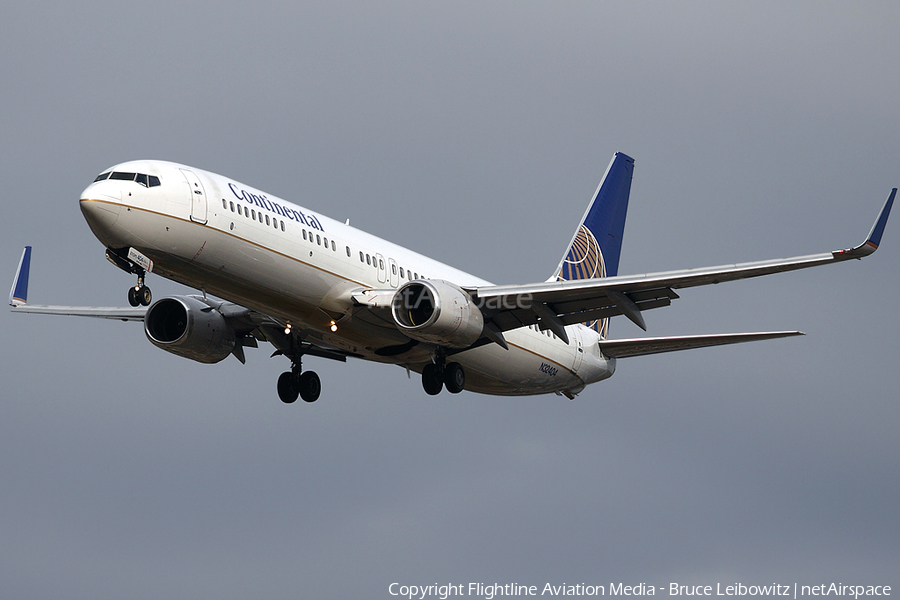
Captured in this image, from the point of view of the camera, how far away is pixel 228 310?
127 ft

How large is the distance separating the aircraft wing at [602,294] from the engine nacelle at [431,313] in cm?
130

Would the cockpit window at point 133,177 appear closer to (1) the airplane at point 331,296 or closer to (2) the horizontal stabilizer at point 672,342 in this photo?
(1) the airplane at point 331,296

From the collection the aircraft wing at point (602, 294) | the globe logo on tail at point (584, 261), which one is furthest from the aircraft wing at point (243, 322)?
the globe logo on tail at point (584, 261)

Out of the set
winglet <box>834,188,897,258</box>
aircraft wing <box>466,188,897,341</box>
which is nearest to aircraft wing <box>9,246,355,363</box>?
aircraft wing <box>466,188,897,341</box>

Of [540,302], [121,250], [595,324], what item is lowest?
[121,250]

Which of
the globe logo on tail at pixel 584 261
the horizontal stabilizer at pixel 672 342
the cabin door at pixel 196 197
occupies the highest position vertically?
the globe logo on tail at pixel 584 261

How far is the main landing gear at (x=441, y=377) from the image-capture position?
1462 inches

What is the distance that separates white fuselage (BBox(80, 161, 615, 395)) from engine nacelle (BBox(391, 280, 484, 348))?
1.00 metres

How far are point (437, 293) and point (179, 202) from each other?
7.56m

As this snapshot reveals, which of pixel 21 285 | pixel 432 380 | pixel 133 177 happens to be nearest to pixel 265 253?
pixel 133 177

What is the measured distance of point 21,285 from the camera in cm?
4219

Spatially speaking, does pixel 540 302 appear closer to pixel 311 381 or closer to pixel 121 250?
pixel 311 381

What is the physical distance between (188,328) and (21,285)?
830cm

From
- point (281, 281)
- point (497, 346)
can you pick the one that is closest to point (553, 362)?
point (497, 346)
